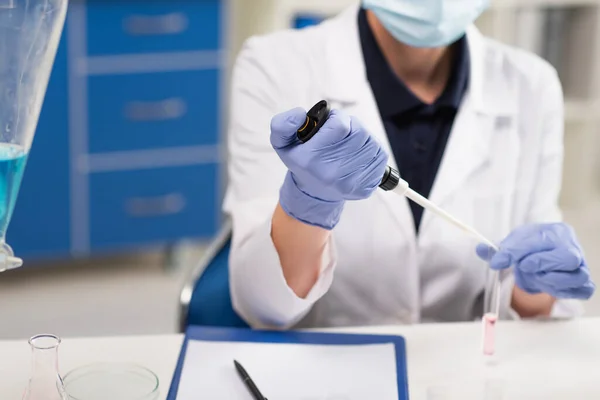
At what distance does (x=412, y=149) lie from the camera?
1411 millimetres

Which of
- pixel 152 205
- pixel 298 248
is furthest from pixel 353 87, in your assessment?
pixel 152 205

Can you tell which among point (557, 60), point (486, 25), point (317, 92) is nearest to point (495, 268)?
point (317, 92)

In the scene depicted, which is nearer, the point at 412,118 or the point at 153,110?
the point at 412,118

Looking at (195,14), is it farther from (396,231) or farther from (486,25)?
(396,231)

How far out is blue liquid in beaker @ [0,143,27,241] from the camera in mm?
915

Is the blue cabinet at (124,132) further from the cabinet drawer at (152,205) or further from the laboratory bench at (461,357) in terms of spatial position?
the laboratory bench at (461,357)

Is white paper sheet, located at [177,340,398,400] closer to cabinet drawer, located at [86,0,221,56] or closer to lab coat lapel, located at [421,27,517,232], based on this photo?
lab coat lapel, located at [421,27,517,232]

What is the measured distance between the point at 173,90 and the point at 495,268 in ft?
5.76

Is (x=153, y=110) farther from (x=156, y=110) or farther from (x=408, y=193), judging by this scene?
(x=408, y=193)

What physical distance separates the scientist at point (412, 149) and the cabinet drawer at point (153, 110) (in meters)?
1.29

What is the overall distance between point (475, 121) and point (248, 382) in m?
0.63

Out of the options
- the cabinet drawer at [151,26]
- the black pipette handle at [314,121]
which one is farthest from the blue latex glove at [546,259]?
the cabinet drawer at [151,26]

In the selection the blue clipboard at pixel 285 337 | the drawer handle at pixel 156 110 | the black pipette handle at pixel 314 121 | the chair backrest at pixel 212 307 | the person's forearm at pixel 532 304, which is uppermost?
the black pipette handle at pixel 314 121

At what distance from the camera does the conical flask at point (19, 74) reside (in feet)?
2.93
